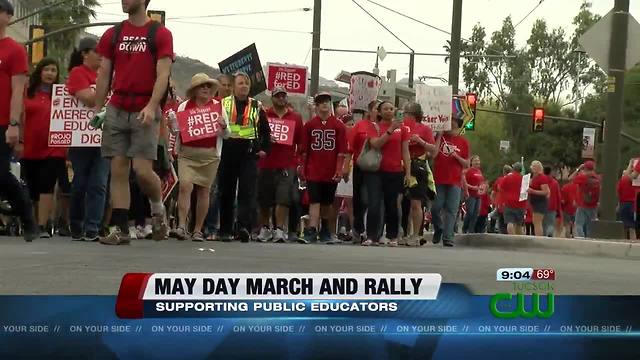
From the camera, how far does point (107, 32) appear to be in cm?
687

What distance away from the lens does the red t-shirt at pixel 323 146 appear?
35.4 ft

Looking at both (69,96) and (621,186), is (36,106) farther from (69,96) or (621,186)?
(621,186)

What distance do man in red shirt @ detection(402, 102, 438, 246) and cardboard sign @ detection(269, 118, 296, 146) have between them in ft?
3.35

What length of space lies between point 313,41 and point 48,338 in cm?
2310

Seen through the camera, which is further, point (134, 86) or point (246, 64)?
point (246, 64)

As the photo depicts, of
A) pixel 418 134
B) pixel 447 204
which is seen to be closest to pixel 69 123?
pixel 418 134

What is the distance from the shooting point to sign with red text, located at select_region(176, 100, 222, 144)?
30.8 ft

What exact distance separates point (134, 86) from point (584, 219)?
1208cm

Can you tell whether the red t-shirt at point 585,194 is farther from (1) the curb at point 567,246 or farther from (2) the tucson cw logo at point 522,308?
(2) the tucson cw logo at point 522,308

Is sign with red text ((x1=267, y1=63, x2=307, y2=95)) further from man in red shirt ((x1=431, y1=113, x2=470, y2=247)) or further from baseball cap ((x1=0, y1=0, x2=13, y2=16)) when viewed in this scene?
baseball cap ((x1=0, y1=0, x2=13, y2=16))

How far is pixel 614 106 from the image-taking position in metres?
13.7

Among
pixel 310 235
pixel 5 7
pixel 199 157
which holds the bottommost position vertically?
pixel 310 235

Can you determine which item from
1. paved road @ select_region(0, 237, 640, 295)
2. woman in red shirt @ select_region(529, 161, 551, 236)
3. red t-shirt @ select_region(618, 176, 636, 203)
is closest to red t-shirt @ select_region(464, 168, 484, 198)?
woman in red shirt @ select_region(529, 161, 551, 236)

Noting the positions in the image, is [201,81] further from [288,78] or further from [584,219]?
[584,219]
